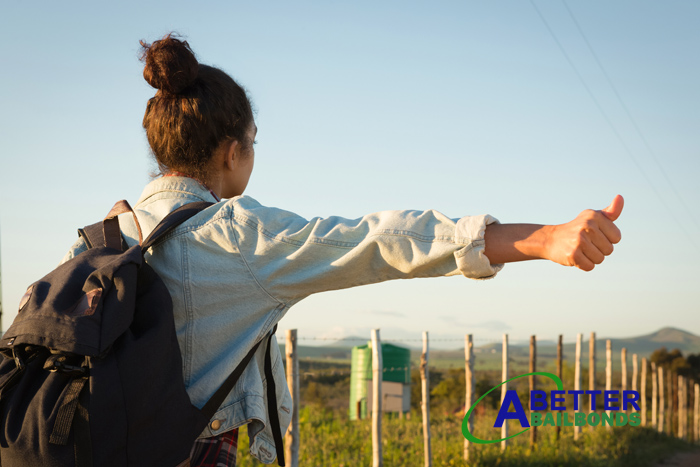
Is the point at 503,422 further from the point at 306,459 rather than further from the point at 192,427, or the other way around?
the point at 192,427

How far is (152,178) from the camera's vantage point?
6.47 feet

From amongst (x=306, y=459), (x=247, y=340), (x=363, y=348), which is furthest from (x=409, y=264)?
(x=363, y=348)

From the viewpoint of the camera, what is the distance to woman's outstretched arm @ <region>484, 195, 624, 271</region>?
45.9 inches

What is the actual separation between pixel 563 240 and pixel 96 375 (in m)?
0.98

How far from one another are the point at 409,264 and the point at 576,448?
10.8 m

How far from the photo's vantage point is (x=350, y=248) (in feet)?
4.46

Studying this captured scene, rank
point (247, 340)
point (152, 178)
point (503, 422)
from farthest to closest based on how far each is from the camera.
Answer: point (503, 422)
point (152, 178)
point (247, 340)

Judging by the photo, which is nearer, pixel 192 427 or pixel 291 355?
pixel 192 427

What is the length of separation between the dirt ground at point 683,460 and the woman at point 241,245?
1336 centimetres

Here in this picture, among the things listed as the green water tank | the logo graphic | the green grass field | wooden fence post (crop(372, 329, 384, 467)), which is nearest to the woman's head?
wooden fence post (crop(372, 329, 384, 467))

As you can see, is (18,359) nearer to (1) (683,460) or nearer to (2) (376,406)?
(2) (376,406)

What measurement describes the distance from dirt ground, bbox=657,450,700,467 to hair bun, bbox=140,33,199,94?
13.6 metres

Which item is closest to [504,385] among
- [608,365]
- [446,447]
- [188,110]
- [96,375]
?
[446,447]

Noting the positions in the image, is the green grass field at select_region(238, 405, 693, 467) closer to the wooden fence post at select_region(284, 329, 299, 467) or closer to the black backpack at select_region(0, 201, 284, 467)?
the wooden fence post at select_region(284, 329, 299, 467)
